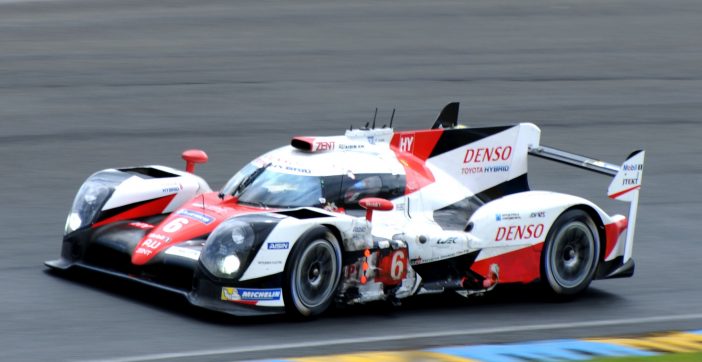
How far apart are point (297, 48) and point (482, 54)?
3.27m

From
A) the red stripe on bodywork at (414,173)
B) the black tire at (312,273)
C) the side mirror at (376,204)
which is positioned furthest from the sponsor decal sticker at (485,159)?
the black tire at (312,273)

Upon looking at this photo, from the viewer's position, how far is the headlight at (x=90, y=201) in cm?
1027

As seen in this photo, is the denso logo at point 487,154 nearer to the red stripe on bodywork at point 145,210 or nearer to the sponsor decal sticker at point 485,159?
the sponsor decal sticker at point 485,159

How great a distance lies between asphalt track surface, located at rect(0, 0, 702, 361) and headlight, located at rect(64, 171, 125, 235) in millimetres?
480

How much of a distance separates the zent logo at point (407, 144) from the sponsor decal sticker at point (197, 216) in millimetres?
2007

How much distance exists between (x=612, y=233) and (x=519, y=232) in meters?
1.09

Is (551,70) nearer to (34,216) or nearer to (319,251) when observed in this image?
(34,216)

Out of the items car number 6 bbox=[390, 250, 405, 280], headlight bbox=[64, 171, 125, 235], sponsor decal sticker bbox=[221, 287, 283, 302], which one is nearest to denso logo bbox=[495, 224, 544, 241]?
car number 6 bbox=[390, 250, 405, 280]

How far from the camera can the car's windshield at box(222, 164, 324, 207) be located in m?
10.0

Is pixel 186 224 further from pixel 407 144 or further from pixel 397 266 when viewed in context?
pixel 407 144

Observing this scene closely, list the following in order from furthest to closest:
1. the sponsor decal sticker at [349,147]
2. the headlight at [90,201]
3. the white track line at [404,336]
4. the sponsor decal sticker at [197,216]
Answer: the sponsor decal sticker at [349,147] < the headlight at [90,201] < the sponsor decal sticker at [197,216] < the white track line at [404,336]

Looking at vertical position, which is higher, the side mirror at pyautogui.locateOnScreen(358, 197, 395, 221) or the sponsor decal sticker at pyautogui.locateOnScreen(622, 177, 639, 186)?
the sponsor decal sticker at pyautogui.locateOnScreen(622, 177, 639, 186)

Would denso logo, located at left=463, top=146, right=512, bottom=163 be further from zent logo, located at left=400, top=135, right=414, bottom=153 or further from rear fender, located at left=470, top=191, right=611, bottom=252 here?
rear fender, located at left=470, top=191, right=611, bottom=252

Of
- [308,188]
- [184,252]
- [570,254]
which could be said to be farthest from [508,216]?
[184,252]
